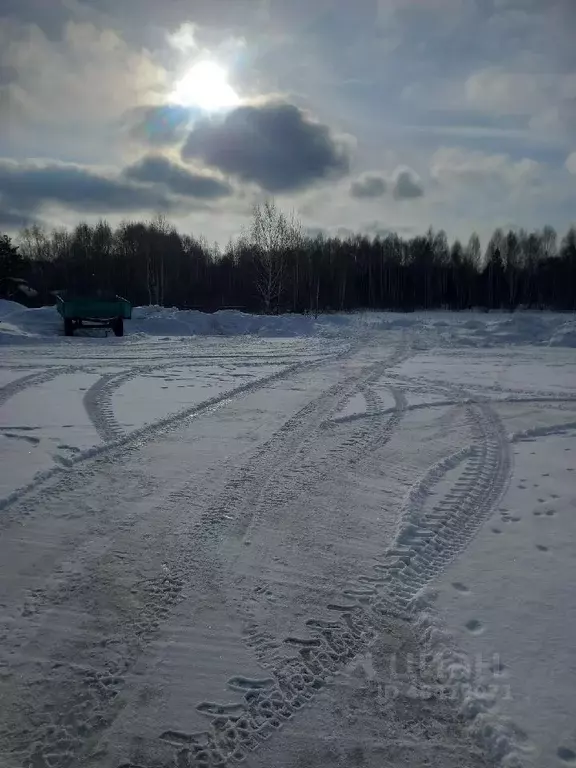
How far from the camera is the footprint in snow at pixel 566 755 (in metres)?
2.38

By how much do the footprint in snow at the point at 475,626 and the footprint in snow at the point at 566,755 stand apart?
799 mm

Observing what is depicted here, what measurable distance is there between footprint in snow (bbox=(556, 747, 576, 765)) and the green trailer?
65.6 feet

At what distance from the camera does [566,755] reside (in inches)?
94.6

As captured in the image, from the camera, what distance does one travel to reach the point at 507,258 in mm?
65312

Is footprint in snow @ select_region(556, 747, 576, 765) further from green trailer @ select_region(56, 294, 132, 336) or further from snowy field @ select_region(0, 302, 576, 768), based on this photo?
green trailer @ select_region(56, 294, 132, 336)

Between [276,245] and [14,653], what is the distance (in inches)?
1392

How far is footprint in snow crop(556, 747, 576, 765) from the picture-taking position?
2.38 metres

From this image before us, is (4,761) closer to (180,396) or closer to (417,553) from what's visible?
(417,553)

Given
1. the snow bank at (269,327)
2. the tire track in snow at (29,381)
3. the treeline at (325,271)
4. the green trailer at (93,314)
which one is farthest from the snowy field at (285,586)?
the treeline at (325,271)

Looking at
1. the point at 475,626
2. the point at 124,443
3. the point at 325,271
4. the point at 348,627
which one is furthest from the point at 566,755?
the point at 325,271

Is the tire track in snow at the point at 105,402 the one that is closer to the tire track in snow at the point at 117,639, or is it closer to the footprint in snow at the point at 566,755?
the tire track in snow at the point at 117,639

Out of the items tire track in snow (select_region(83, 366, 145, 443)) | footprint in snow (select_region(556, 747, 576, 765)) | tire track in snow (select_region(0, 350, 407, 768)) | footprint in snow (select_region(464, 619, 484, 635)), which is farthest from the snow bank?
footprint in snow (select_region(556, 747, 576, 765))

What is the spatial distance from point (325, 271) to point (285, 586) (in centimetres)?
5435

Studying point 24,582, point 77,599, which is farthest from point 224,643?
point 24,582
